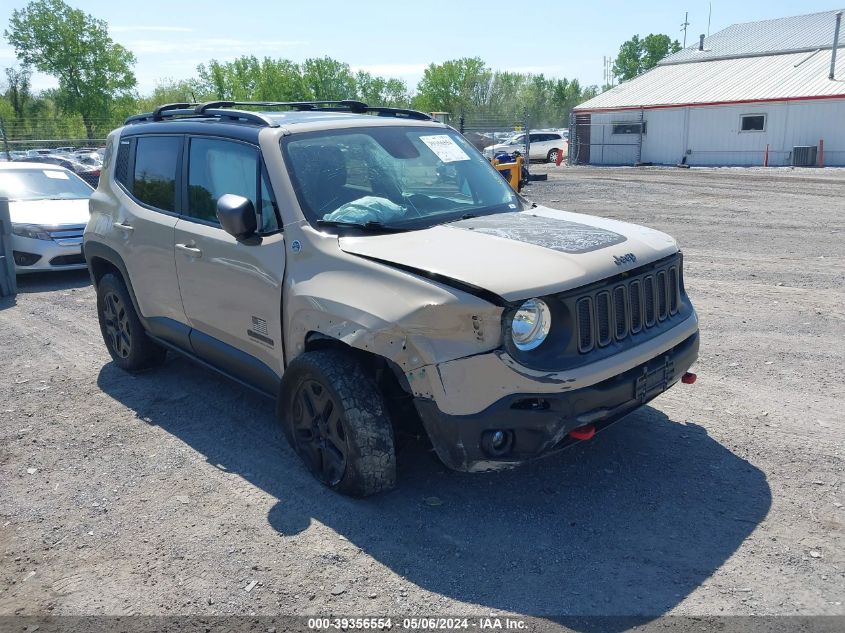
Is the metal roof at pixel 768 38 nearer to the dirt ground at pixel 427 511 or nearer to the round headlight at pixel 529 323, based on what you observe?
the dirt ground at pixel 427 511

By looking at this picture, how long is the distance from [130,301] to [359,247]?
9.27 feet

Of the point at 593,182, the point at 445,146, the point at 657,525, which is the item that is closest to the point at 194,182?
the point at 445,146

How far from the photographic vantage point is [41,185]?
11039mm

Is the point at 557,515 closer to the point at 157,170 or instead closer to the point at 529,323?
the point at 529,323

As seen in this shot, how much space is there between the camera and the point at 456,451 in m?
3.40

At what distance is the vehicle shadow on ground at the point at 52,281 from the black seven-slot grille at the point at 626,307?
8.23 meters

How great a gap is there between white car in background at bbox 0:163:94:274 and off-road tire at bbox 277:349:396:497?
24.1 feet

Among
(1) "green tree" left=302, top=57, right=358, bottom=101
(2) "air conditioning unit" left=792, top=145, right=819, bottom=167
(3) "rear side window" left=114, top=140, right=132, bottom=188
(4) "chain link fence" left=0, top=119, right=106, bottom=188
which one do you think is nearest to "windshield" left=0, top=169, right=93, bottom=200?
(3) "rear side window" left=114, top=140, right=132, bottom=188

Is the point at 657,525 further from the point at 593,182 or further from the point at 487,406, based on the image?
the point at 593,182

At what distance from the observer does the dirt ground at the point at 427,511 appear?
3.17 m

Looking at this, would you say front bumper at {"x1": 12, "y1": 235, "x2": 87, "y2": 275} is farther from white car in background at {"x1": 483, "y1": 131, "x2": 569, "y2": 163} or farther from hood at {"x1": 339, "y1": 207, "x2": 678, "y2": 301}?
white car in background at {"x1": 483, "y1": 131, "x2": 569, "y2": 163}

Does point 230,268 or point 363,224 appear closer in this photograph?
point 363,224

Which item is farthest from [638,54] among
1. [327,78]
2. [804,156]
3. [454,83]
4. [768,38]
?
[804,156]

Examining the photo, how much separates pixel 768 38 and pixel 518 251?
41.6 meters
